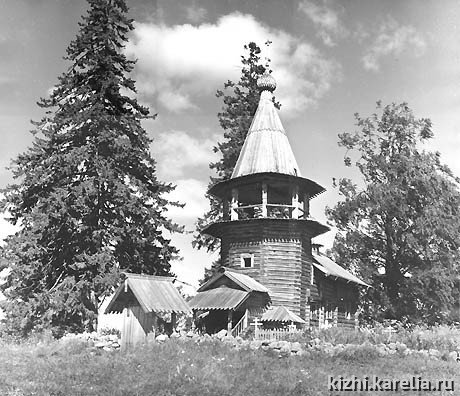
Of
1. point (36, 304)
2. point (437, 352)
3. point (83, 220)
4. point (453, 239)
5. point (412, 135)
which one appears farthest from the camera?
point (412, 135)

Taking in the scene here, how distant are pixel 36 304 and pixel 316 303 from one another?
14899 millimetres

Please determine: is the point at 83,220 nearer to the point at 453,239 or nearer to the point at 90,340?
the point at 90,340

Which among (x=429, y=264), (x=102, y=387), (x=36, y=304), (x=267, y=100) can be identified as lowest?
(x=102, y=387)

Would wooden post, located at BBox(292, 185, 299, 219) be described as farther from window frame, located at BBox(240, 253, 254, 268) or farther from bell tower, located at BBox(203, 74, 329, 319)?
window frame, located at BBox(240, 253, 254, 268)

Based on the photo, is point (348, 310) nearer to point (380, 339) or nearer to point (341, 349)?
point (380, 339)

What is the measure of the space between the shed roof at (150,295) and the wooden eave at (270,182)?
29.8 ft

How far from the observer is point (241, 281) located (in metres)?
25.1

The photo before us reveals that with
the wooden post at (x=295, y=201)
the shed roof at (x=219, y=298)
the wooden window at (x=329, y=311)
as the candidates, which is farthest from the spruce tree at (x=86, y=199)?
the wooden window at (x=329, y=311)

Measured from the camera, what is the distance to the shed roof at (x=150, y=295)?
19156mm

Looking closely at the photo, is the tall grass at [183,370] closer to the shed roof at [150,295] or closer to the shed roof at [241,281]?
the shed roof at [150,295]

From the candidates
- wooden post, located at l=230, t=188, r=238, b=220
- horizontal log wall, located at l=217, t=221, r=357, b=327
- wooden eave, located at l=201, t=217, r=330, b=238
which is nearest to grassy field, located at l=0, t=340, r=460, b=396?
horizontal log wall, located at l=217, t=221, r=357, b=327

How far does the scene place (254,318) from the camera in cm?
2548

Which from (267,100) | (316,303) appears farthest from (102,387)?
(267,100)

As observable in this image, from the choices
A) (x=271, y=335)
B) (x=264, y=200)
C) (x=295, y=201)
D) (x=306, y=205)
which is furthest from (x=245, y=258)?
(x=271, y=335)
